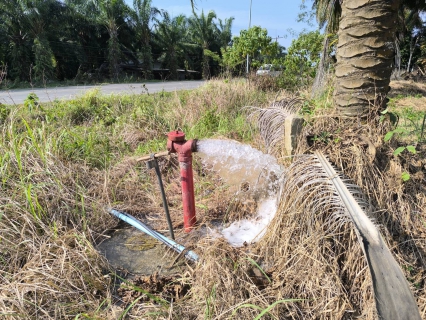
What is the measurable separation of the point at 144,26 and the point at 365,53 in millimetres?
25311

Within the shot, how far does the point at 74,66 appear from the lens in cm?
2259

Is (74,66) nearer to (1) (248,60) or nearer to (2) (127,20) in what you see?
(2) (127,20)

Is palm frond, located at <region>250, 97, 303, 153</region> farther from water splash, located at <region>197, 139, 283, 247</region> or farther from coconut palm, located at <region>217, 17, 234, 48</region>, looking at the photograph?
coconut palm, located at <region>217, 17, 234, 48</region>

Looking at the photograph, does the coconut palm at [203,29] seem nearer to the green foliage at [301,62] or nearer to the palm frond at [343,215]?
the green foliage at [301,62]

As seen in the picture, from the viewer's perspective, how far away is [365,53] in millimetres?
2008

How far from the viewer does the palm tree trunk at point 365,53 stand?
195cm

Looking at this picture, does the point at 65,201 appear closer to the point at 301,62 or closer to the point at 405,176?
the point at 405,176

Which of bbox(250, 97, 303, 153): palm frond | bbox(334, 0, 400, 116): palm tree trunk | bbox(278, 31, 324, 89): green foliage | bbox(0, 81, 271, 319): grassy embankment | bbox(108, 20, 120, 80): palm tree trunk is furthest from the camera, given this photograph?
bbox(108, 20, 120, 80): palm tree trunk

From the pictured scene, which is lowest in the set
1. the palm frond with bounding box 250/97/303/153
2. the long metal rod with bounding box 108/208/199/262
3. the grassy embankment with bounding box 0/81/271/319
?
the long metal rod with bounding box 108/208/199/262

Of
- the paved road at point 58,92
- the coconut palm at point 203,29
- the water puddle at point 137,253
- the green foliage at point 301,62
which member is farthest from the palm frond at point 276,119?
the coconut palm at point 203,29

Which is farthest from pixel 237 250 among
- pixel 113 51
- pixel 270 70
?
pixel 113 51

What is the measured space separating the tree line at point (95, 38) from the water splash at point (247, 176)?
14622mm

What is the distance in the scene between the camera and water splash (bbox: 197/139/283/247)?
232cm

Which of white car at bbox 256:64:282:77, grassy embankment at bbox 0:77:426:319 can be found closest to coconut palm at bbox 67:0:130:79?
white car at bbox 256:64:282:77
